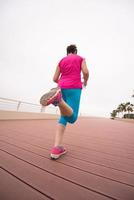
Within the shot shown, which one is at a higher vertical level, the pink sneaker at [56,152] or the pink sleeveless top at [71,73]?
the pink sleeveless top at [71,73]

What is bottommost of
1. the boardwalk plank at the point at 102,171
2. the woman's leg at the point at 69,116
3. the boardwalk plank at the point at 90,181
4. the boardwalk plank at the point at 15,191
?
the boardwalk plank at the point at 102,171

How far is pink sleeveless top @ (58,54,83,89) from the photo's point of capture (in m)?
1.57

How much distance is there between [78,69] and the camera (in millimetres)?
1603

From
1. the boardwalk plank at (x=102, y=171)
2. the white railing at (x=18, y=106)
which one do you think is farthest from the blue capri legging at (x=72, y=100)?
the white railing at (x=18, y=106)

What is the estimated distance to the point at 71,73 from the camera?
1.60 meters

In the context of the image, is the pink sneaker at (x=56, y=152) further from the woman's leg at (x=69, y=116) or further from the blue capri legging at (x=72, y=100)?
the blue capri legging at (x=72, y=100)

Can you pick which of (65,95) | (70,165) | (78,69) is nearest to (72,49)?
(78,69)

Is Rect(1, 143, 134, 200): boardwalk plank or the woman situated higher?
the woman

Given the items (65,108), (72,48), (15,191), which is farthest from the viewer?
(72,48)

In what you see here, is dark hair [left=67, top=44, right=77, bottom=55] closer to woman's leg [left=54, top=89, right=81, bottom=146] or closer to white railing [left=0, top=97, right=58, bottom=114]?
woman's leg [left=54, top=89, right=81, bottom=146]

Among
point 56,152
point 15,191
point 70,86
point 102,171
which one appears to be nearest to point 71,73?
point 70,86

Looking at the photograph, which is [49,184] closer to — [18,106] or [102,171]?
[102,171]

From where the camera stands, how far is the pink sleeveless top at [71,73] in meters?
1.57

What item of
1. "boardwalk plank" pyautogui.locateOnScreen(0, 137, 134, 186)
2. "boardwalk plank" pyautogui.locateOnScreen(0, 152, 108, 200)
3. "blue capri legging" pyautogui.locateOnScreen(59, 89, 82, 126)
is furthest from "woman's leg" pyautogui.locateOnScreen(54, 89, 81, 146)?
"boardwalk plank" pyautogui.locateOnScreen(0, 152, 108, 200)
